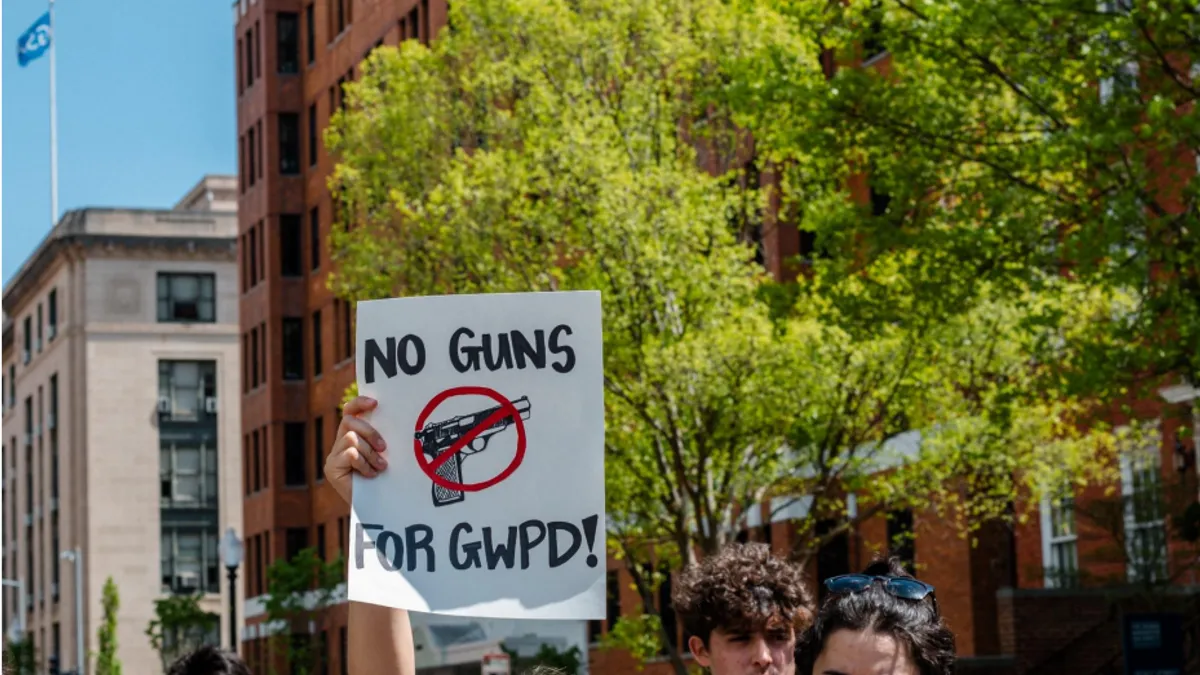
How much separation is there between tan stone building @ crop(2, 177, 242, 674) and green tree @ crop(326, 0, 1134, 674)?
65.7 meters

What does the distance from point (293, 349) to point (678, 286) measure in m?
40.5

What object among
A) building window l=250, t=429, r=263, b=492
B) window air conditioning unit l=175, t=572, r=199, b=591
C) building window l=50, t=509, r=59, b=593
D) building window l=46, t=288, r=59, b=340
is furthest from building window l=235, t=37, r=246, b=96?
building window l=50, t=509, r=59, b=593

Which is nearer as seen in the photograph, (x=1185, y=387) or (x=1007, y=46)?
(x=1007, y=46)

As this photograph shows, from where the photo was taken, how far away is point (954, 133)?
21.6m

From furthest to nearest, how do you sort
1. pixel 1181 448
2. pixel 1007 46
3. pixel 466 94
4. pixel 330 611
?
1. pixel 330 611
2. pixel 466 94
3. pixel 1181 448
4. pixel 1007 46

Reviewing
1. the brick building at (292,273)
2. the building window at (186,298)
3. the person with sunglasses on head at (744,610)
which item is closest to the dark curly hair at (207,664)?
→ the person with sunglasses on head at (744,610)

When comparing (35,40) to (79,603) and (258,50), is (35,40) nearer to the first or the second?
(79,603)

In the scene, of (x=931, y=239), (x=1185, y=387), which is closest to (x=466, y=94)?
(x=1185, y=387)

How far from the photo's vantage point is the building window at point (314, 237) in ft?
217

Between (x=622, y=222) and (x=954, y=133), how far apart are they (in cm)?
813

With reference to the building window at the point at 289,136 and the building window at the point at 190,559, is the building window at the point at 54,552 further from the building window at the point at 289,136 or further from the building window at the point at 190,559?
the building window at the point at 289,136

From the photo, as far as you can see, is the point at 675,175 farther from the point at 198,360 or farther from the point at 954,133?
the point at 198,360

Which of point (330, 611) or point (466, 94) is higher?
point (466, 94)

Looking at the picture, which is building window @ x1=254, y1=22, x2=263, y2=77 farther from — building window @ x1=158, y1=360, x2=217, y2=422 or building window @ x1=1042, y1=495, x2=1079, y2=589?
building window @ x1=1042, y1=495, x2=1079, y2=589
